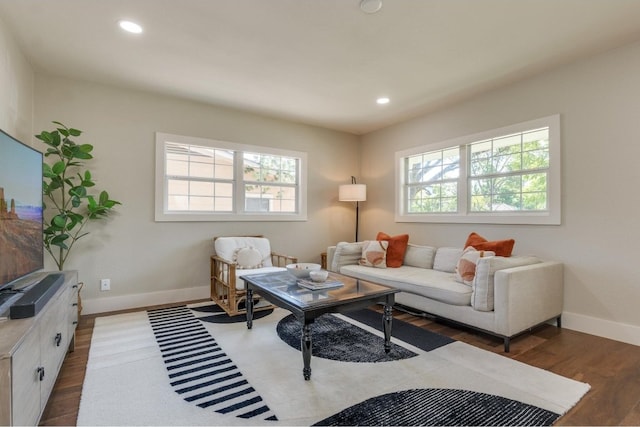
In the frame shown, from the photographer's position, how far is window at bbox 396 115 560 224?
3232 millimetres

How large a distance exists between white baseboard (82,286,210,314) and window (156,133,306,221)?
931mm

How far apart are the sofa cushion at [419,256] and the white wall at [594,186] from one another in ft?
2.66

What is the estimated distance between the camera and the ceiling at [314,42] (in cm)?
221

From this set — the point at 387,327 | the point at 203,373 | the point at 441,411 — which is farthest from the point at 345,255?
the point at 441,411

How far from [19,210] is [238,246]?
2.28 metres

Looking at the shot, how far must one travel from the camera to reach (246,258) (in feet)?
12.4

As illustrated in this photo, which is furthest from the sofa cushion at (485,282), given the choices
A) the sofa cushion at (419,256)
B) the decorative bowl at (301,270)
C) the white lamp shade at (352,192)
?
the white lamp shade at (352,192)

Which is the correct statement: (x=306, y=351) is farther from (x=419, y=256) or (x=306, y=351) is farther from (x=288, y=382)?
(x=419, y=256)

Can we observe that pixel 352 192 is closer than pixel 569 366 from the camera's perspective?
No

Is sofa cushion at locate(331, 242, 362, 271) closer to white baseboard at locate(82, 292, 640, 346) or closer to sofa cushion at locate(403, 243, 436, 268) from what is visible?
sofa cushion at locate(403, 243, 436, 268)

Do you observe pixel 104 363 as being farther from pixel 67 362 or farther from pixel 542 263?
pixel 542 263

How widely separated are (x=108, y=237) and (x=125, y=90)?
173 centimetres

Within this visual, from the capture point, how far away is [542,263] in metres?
2.98

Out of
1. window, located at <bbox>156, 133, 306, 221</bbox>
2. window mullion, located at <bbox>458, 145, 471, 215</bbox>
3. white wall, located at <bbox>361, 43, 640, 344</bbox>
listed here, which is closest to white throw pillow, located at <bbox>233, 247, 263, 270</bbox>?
window, located at <bbox>156, 133, 306, 221</bbox>
